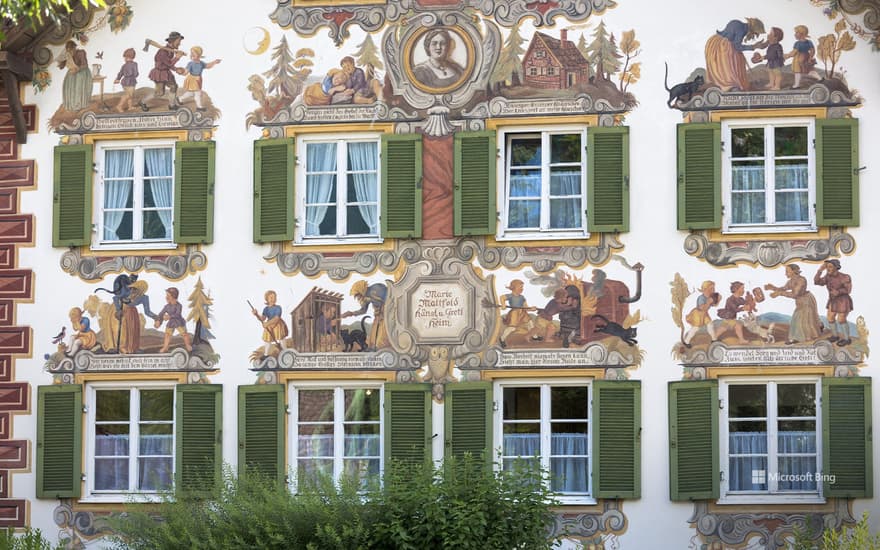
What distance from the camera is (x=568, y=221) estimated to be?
67.2ft

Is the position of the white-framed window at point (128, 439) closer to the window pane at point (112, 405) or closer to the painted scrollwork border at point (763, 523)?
the window pane at point (112, 405)

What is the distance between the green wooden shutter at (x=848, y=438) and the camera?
1945 cm

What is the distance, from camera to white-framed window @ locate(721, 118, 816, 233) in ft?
66.0

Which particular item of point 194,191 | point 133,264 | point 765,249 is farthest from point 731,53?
point 133,264

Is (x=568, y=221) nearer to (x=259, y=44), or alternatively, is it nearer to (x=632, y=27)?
(x=632, y=27)

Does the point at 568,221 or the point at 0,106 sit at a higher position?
the point at 0,106

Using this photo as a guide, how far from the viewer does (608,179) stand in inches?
796

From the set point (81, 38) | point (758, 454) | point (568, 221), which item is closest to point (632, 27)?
point (568, 221)

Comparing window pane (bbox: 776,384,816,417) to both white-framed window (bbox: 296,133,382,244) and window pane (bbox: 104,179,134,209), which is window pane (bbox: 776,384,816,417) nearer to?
white-framed window (bbox: 296,133,382,244)

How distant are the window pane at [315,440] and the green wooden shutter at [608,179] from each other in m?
4.05

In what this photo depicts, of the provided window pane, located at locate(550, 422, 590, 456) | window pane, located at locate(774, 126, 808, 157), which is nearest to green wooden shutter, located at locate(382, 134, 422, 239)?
window pane, located at locate(550, 422, 590, 456)

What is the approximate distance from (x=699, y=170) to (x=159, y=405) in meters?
7.18

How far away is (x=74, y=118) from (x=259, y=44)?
8.28 ft

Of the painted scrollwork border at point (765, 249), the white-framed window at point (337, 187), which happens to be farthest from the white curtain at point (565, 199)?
the white-framed window at point (337, 187)
